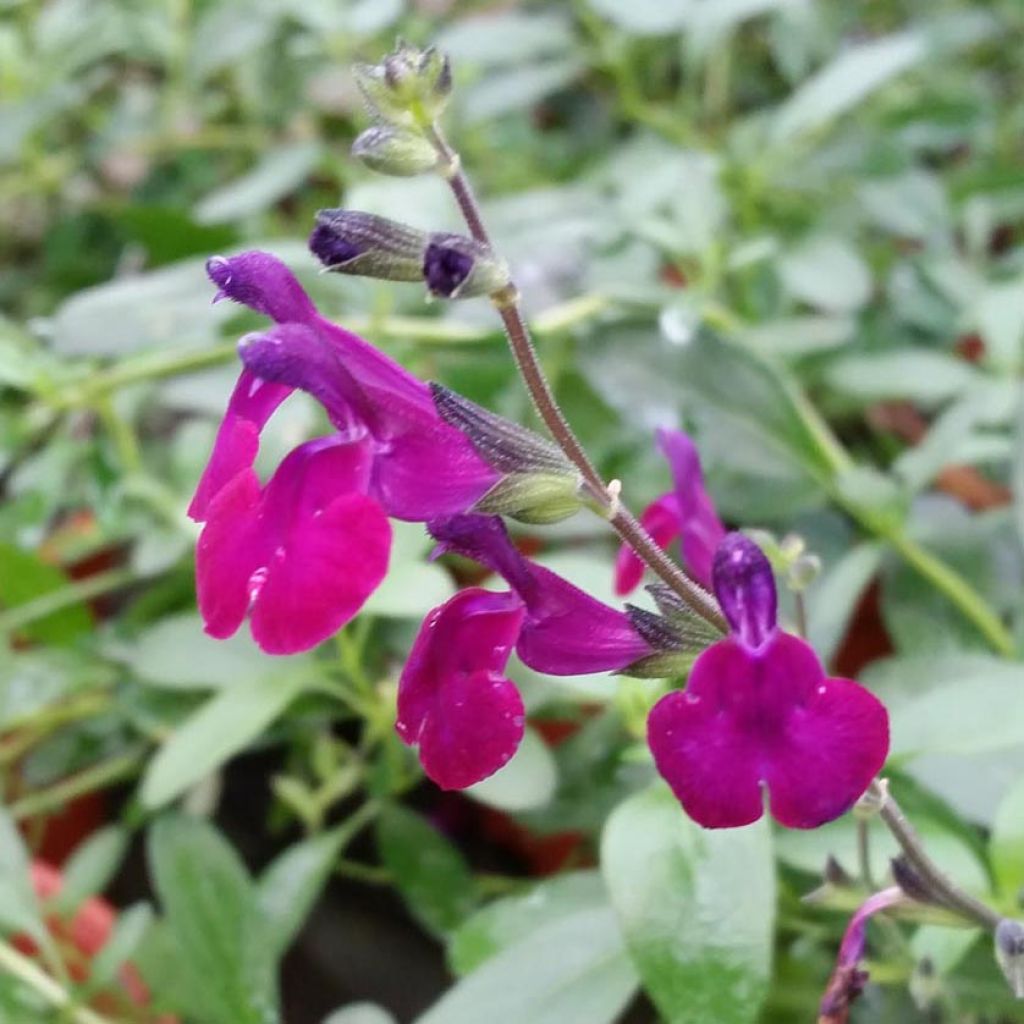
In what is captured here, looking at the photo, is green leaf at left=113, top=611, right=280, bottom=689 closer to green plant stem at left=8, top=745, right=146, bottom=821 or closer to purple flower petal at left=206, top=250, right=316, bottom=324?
green plant stem at left=8, top=745, right=146, bottom=821

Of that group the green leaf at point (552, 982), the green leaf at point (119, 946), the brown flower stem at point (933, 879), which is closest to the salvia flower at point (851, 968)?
the brown flower stem at point (933, 879)

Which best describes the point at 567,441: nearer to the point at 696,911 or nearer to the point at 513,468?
the point at 513,468

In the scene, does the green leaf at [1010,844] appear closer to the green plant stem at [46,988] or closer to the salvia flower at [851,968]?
the salvia flower at [851,968]

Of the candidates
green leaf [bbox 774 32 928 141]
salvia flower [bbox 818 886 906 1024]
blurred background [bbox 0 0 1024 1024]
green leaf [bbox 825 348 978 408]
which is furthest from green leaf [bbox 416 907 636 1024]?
green leaf [bbox 774 32 928 141]

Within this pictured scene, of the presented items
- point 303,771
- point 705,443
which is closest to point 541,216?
point 705,443

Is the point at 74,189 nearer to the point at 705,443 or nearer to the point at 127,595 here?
the point at 127,595

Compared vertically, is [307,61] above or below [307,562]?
below

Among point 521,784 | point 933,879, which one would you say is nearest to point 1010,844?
point 933,879
